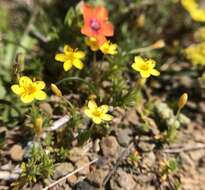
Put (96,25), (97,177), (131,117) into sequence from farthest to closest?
(131,117) < (96,25) < (97,177)

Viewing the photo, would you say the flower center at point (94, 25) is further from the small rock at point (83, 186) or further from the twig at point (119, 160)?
the small rock at point (83, 186)

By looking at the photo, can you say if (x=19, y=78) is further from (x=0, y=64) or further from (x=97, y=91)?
(x=0, y=64)

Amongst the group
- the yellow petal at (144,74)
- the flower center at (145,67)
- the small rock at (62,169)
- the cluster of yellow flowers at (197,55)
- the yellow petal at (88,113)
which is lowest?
the small rock at (62,169)

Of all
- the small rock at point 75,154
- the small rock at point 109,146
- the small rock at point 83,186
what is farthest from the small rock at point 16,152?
the small rock at point 109,146

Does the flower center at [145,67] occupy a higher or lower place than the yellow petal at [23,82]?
higher

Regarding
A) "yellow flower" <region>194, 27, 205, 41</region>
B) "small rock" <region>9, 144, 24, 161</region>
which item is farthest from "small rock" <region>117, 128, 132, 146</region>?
"yellow flower" <region>194, 27, 205, 41</region>

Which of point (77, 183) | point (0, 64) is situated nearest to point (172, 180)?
point (77, 183)

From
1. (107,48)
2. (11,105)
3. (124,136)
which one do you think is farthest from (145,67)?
(11,105)

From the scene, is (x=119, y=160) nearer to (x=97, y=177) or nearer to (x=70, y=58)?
(x=97, y=177)
